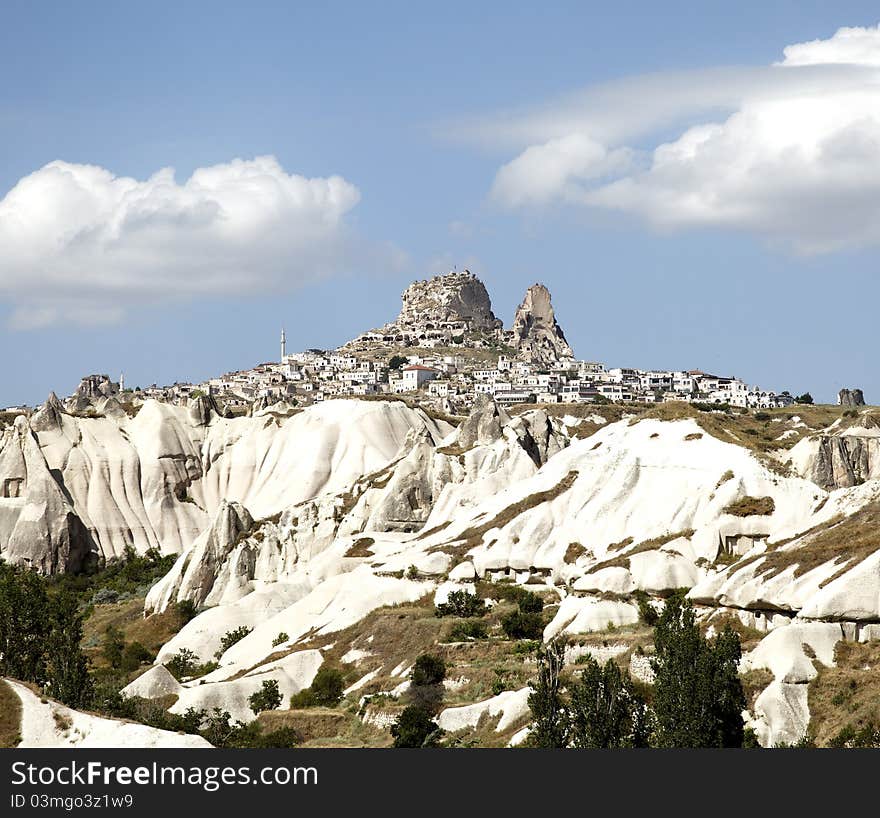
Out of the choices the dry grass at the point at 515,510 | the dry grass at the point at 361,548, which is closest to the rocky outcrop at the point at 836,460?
the dry grass at the point at 515,510

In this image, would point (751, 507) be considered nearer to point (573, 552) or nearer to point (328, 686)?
point (573, 552)

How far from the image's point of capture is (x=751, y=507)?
63.0 metres

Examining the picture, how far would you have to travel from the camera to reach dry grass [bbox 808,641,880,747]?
1560 inches

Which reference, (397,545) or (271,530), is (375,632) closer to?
(397,545)

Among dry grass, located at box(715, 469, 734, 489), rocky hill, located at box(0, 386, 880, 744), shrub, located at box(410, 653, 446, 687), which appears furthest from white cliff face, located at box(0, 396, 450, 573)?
shrub, located at box(410, 653, 446, 687)

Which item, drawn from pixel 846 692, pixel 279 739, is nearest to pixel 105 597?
pixel 279 739

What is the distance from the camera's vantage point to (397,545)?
265 ft

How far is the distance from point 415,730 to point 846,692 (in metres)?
13.7

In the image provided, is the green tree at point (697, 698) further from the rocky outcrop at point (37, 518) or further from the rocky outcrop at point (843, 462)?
the rocky outcrop at point (37, 518)

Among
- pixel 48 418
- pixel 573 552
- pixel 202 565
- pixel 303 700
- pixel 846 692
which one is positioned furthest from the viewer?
pixel 48 418

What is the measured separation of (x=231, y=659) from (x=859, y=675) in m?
35.2

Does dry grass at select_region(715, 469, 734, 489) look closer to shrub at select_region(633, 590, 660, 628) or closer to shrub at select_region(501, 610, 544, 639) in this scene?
shrub at select_region(633, 590, 660, 628)

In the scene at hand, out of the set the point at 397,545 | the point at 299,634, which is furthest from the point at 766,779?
the point at 397,545

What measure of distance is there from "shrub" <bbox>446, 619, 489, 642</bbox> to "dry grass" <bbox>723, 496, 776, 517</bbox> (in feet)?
39.7
